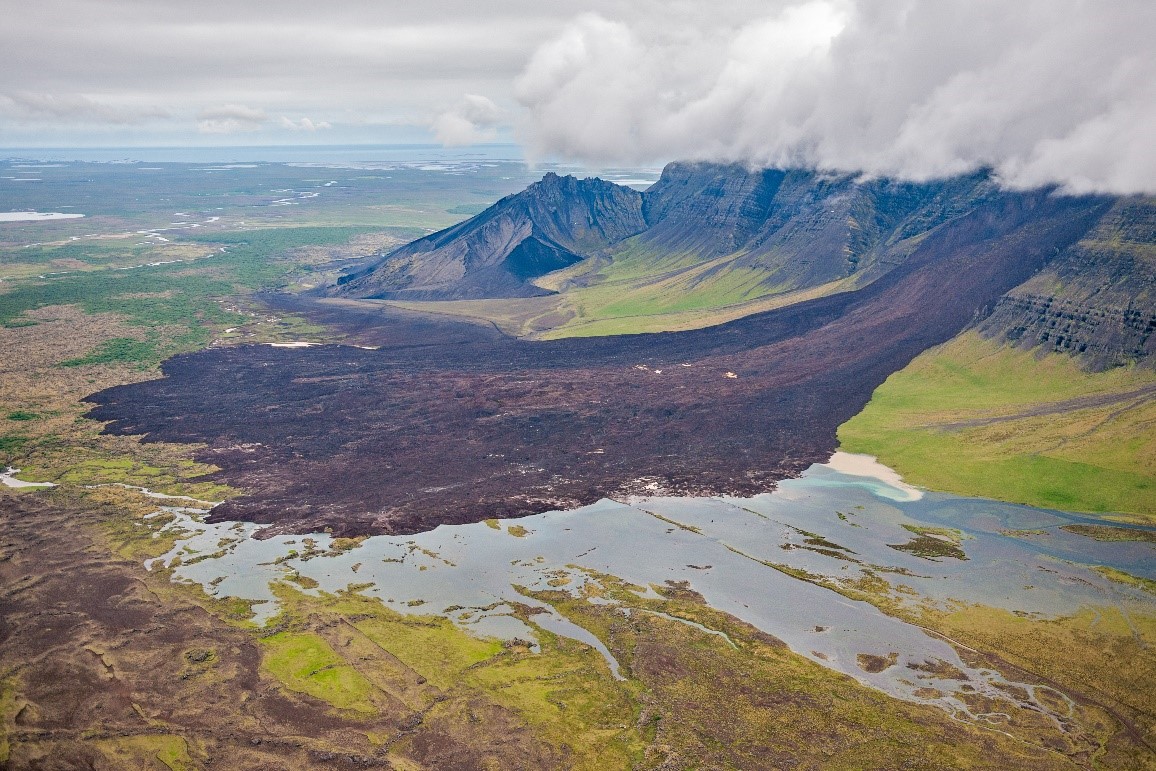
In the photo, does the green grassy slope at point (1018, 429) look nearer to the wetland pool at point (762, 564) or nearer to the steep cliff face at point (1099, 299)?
the steep cliff face at point (1099, 299)

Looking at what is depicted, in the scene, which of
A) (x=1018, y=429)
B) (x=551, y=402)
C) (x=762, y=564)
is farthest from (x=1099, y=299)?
(x=551, y=402)

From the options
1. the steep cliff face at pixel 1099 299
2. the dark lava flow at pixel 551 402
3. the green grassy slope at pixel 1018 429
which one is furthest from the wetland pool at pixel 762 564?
the steep cliff face at pixel 1099 299

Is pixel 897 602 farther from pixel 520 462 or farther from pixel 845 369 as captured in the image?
pixel 845 369

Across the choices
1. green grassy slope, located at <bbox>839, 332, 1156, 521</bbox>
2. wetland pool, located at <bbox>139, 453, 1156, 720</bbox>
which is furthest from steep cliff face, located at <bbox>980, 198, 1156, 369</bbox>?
wetland pool, located at <bbox>139, 453, 1156, 720</bbox>

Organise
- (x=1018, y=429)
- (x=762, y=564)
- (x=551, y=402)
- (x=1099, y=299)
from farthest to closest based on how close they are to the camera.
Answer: (x=551, y=402)
(x=1099, y=299)
(x=1018, y=429)
(x=762, y=564)

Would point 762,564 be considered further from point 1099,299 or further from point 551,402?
point 1099,299

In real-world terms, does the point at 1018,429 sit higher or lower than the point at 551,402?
higher
